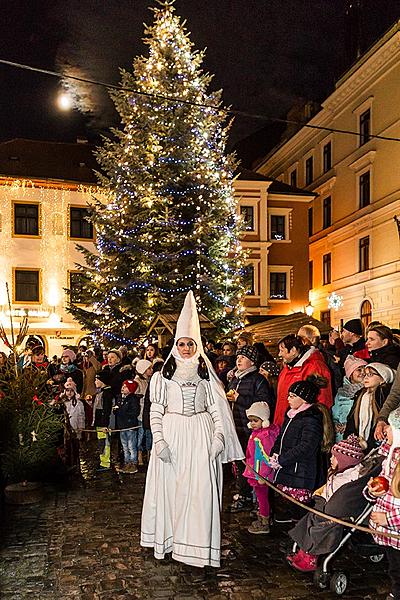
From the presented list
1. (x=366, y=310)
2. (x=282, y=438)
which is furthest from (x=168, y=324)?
(x=366, y=310)

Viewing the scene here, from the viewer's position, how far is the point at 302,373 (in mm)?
7766

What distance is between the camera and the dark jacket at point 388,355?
7.34 metres

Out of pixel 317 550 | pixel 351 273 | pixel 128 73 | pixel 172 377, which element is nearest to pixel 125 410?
pixel 172 377

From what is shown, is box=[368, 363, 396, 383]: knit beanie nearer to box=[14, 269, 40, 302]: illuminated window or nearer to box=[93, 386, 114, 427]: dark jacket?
box=[93, 386, 114, 427]: dark jacket

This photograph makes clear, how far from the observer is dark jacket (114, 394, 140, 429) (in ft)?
34.7

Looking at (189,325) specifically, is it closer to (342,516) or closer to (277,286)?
(342,516)

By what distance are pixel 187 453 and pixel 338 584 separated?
1.72 meters

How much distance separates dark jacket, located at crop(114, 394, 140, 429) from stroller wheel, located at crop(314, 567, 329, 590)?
528 cm


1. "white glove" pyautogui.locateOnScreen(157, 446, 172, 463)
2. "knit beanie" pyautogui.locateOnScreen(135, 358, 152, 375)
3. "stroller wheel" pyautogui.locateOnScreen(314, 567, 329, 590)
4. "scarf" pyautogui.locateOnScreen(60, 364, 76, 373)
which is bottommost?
"stroller wheel" pyautogui.locateOnScreen(314, 567, 329, 590)

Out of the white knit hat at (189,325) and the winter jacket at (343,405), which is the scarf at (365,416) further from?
the white knit hat at (189,325)

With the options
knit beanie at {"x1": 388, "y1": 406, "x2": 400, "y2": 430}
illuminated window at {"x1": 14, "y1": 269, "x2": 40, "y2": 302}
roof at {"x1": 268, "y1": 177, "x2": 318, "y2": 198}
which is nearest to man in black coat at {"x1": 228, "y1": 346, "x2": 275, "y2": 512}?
knit beanie at {"x1": 388, "y1": 406, "x2": 400, "y2": 430}

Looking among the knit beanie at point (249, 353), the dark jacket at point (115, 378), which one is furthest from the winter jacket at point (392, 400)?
the dark jacket at point (115, 378)

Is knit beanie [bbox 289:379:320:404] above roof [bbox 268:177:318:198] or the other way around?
the other way around

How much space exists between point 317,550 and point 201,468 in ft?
4.05
